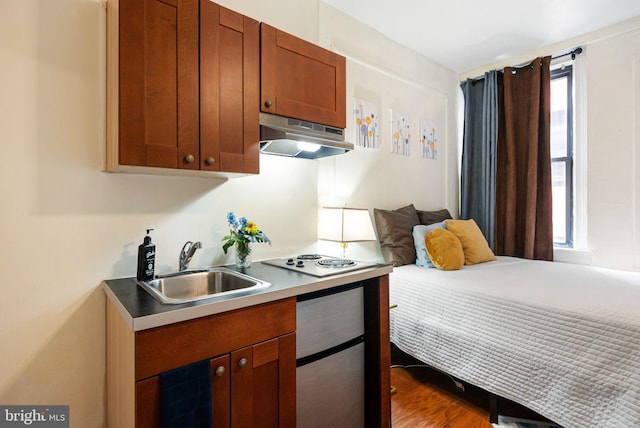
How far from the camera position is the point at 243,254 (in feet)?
5.84

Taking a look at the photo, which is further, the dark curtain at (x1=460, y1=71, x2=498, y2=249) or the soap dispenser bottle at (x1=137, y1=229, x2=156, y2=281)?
the dark curtain at (x1=460, y1=71, x2=498, y2=249)

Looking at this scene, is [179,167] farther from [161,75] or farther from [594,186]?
[594,186]

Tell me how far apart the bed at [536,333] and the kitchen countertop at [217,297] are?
74 cm

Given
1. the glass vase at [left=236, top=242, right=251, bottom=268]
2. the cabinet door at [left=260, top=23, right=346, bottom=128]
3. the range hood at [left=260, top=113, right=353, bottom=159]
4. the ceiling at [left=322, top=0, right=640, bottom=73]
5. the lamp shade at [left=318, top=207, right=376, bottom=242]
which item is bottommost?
the glass vase at [left=236, top=242, right=251, bottom=268]

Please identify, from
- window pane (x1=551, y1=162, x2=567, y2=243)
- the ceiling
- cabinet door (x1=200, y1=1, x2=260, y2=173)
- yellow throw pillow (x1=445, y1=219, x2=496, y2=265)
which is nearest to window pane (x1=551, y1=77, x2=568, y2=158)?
window pane (x1=551, y1=162, x2=567, y2=243)

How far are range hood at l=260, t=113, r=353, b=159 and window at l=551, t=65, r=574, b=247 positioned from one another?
2582mm

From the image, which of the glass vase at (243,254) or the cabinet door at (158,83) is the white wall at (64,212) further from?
the cabinet door at (158,83)

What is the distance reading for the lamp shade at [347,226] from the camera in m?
2.16

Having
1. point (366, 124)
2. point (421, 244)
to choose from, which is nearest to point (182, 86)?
point (366, 124)

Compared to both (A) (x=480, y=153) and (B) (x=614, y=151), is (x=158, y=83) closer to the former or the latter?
(A) (x=480, y=153)

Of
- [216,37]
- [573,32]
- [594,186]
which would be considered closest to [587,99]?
[573,32]

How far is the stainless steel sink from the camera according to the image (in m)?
1.50

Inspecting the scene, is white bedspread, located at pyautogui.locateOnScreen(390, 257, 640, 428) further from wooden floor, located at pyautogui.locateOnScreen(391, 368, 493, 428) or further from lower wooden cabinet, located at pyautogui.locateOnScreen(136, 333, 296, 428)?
lower wooden cabinet, located at pyautogui.locateOnScreen(136, 333, 296, 428)

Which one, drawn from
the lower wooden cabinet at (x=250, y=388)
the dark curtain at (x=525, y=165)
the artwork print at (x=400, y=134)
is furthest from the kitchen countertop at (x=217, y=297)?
the dark curtain at (x=525, y=165)
